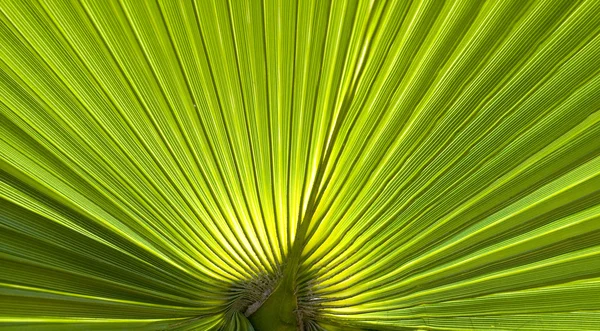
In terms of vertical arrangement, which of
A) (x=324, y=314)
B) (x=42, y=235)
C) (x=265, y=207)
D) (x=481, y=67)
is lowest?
(x=42, y=235)

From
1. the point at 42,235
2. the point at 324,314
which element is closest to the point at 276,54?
the point at 42,235

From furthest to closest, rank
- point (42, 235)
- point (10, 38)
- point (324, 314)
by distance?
point (324, 314), point (42, 235), point (10, 38)

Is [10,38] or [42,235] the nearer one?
[10,38]

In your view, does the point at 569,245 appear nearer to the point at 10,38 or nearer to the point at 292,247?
the point at 292,247

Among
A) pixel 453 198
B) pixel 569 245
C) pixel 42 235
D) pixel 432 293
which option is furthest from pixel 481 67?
pixel 42 235

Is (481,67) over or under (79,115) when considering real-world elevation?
over

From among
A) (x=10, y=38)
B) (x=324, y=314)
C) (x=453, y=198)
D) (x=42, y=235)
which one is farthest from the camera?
(x=324, y=314)

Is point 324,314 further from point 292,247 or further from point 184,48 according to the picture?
point 184,48
